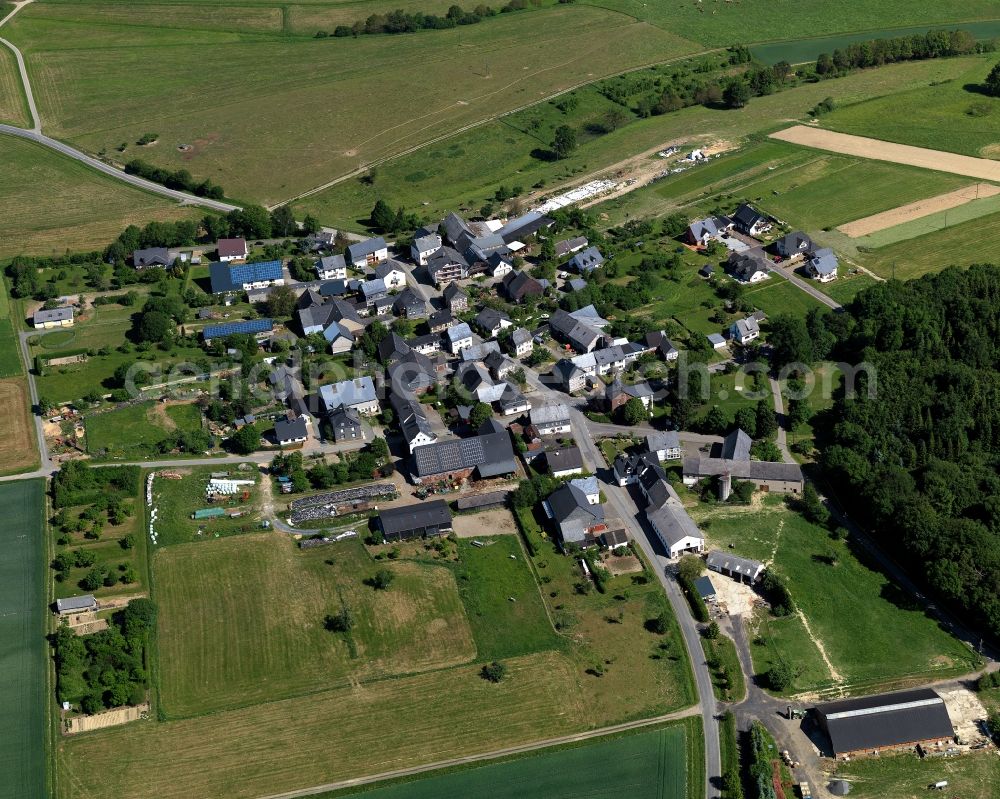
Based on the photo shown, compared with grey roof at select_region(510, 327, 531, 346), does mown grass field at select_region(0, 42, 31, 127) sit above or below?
above

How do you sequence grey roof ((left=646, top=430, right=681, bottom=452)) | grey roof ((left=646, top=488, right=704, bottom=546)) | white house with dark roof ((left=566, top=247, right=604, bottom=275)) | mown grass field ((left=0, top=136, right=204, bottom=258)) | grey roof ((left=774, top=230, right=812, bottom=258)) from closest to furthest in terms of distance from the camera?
grey roof ((left=646, top=488, right=704, bottom=546)), grey roof ((left=646, top=430, right=681, bottom=452)), white house with dark roof ((left=566, top=247, right=604, bottom=275)), grey roof ((left=774, top=230, right=812, bottom=258)), mown grass field ((left=0, top=136, right=204, bottom=258))

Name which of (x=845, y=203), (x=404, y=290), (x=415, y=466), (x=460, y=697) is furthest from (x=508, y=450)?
(x=845, y=203)

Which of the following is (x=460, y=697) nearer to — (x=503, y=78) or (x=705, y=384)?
(x=705, y=384)

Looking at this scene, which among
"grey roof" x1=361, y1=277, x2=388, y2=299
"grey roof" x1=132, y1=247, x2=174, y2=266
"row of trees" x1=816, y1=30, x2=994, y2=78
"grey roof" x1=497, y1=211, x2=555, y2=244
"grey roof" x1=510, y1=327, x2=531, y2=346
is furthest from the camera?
"row of trees" x1=816, y1=30, x2=994, y2=78

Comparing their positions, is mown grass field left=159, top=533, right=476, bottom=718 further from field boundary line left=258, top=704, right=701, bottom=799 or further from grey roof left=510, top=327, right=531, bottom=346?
grey roof left=510, top=327, right=531, bottom=346

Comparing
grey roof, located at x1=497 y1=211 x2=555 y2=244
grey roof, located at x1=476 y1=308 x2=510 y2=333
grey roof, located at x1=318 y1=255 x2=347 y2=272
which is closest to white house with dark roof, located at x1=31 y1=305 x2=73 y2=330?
grey roof, located at x1=318 y1=255 x2=347 y2=272

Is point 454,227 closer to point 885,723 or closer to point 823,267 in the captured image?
point 823,267

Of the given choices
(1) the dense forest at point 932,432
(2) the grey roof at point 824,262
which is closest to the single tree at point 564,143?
(2) the grey roof at point 824,262

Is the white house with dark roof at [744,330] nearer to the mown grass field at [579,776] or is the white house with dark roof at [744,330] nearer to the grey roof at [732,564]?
the grey roof at [732,564]
